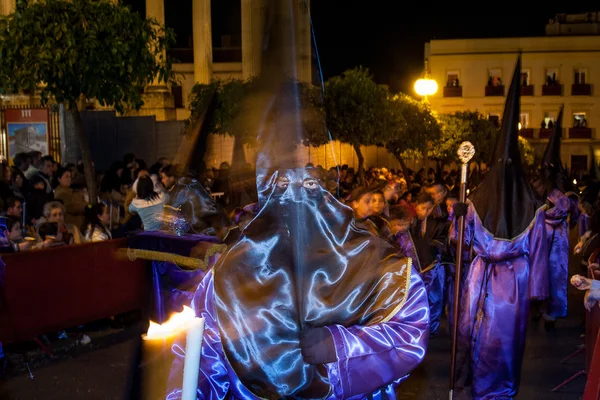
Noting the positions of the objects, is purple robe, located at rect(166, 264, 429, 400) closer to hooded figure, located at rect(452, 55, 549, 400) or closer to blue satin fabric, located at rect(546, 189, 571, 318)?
hooded figure, located at rect(452, 55, 549, 400)

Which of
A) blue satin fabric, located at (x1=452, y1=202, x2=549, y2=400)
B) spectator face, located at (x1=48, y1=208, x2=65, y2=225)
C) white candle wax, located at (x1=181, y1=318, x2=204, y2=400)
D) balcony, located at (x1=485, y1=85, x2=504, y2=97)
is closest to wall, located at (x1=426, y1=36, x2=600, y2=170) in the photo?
balcony, located at (x1=485, y1=85, x2=504, y2=97)

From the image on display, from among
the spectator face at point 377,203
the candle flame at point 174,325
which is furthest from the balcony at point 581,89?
the candle flame at point 174,325

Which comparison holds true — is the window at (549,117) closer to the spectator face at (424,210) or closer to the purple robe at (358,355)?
the spectator face at (424,210)

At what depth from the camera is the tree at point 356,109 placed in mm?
24844

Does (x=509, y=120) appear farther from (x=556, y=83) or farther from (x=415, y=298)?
(x=556, y=83)

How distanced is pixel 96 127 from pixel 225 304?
62.8 feet

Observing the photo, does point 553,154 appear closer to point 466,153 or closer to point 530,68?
point 466,153

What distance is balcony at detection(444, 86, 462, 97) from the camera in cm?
5494

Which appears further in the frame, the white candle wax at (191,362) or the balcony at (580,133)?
the balcony at (580,133)

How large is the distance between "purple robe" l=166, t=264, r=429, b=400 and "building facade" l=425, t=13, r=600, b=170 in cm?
5324

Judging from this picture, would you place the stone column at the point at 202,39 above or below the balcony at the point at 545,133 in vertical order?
above

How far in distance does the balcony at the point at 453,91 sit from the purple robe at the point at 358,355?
176 feet

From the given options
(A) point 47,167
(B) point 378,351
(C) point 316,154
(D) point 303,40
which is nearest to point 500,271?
(C) point 316,154

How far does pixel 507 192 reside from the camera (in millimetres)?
6766
